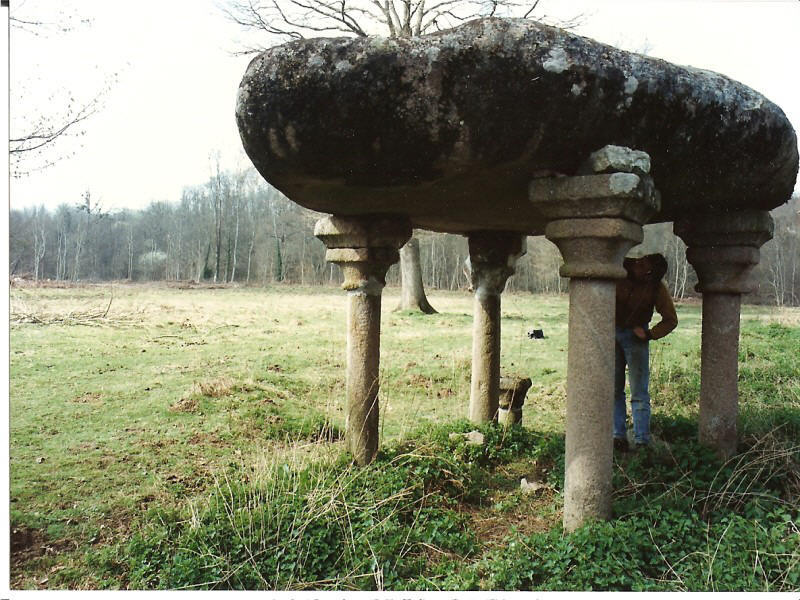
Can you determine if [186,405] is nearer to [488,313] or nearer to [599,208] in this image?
[488,313]

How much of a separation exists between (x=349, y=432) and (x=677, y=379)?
19.7ft

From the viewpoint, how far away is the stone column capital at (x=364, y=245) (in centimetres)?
455

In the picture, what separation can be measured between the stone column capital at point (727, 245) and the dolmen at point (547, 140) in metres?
0.26

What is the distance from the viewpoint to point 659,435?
18.3ft

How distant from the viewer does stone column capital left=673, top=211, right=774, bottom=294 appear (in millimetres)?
4469

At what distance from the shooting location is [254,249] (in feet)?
141

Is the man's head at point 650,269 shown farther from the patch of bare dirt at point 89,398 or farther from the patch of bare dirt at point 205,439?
the patch of bare dirt at point 89,398

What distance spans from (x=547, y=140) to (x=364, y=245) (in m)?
1.85

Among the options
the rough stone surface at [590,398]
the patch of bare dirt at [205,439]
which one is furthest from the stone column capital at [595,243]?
the patch of bare dirt at [205,439]

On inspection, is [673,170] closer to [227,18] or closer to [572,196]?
[572,196]

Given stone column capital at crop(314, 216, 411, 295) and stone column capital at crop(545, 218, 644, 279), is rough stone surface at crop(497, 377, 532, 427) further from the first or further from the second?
stone column capital at crop(545, 218, 644, 279)

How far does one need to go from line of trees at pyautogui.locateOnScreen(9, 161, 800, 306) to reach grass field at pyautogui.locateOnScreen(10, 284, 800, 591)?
23.1m

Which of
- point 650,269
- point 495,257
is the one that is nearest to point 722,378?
point 650,269

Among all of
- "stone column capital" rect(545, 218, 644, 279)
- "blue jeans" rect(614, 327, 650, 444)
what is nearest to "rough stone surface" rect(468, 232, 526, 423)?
"blue jeans" rect(614, 327, 650, 444)
